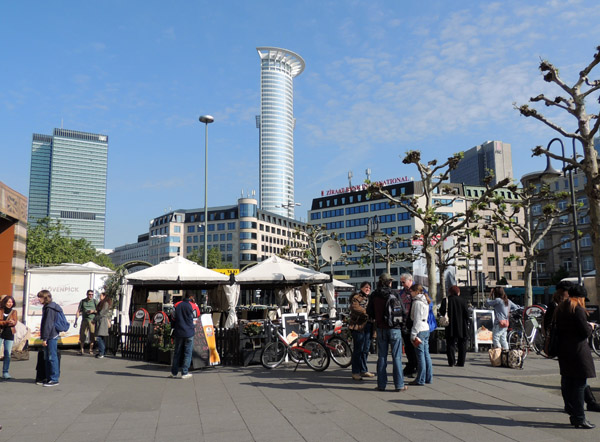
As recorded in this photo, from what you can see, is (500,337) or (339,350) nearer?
(339,350)

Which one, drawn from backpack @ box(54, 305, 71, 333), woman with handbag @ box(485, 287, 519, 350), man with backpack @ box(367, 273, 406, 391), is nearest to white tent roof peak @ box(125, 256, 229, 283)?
backpack @ box(54, 305, 71, 333)

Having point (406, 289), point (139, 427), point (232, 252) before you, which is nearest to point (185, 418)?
point (139, 427)

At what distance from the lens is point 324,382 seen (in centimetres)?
965

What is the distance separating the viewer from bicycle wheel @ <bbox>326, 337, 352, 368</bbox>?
1149 centimetres

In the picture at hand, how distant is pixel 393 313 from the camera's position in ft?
28.2

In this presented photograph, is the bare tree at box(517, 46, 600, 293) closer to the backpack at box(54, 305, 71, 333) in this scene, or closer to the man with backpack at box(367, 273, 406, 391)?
the man with backpack at box(367, 273, 406, 391)

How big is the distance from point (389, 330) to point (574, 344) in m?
3.00

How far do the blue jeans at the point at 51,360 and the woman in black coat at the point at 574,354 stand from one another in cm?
874

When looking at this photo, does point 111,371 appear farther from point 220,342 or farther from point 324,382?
point 324,382

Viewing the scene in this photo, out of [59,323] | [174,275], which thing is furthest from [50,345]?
[174,275]

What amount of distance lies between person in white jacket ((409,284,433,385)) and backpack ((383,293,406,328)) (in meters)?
0.54

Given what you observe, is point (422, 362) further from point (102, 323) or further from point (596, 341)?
point (102, 323)

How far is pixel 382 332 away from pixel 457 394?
153 cm

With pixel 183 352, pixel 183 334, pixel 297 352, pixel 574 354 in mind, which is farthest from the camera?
pixel 297 352
